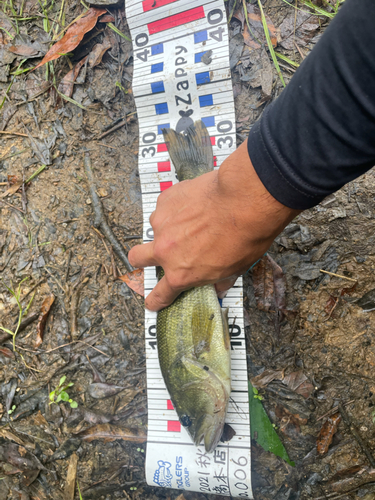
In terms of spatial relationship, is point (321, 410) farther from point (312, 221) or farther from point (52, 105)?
point (52, 105)

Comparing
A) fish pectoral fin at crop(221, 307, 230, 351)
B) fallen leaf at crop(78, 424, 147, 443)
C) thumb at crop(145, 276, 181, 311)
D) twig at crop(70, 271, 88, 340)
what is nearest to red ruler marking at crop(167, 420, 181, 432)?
fallen leaf at crop(78, 424, 147, 443)

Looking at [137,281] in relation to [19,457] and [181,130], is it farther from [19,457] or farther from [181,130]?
[19,457]

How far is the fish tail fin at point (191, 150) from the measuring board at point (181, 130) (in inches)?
7.2

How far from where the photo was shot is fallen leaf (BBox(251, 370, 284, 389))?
272 cm

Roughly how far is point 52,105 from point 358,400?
12.9ft

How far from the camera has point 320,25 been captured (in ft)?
9.21

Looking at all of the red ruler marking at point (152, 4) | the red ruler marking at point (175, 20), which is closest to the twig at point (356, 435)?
the red ruler marking at point (175, 20)

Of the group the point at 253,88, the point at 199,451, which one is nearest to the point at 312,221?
the point at 253,88

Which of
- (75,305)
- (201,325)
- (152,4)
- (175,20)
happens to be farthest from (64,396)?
(152,4)

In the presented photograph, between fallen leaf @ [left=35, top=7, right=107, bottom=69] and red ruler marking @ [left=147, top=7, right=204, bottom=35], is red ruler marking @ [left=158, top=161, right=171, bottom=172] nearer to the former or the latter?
red ruler marking @ [left=147, top=7, right=204, bottom=35]

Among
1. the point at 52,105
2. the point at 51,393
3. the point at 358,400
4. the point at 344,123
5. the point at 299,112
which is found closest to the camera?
the point at 344,123

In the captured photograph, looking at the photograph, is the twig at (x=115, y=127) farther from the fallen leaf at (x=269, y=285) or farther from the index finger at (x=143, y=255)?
the fallen leaf at (x=269, y=285)

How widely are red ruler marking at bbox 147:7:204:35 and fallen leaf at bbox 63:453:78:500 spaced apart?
13.2 ft

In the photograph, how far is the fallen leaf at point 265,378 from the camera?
107 inches
